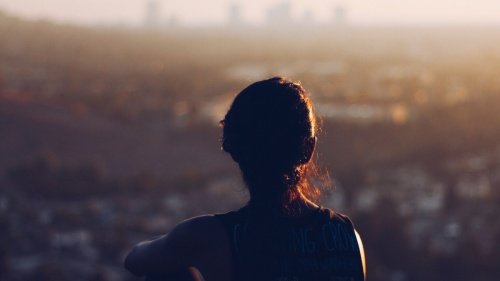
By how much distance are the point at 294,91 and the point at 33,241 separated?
28.9ft

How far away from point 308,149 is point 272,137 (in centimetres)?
7

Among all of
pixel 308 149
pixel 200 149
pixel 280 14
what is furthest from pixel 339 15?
pixel 308 149

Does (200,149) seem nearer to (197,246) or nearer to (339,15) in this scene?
(197,246)

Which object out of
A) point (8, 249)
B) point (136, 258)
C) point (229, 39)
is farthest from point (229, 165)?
point (229, 39)

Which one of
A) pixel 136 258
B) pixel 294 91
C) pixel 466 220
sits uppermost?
pixel 294 91

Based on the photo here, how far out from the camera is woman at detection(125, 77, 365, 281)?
1295 millimetres

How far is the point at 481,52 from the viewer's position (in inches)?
1281

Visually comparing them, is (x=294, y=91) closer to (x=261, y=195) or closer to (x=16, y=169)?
(x=261, y=195)

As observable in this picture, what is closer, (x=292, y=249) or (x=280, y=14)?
(x=292, y=249)

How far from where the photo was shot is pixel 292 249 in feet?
4.30

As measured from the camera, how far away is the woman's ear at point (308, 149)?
1344mm

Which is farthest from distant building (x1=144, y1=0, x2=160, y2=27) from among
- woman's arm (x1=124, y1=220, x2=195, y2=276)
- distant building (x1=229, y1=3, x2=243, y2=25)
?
woman's arm (x1=124, y1=220, x2=195, y2=276)

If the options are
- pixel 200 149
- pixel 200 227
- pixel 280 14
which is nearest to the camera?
pixel 200 227

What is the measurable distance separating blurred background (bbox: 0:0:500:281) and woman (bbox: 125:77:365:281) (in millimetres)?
118
